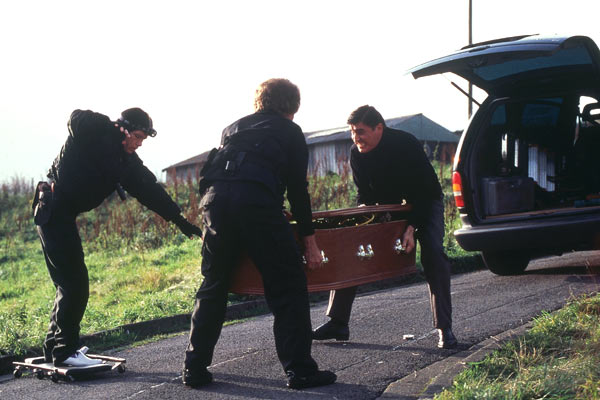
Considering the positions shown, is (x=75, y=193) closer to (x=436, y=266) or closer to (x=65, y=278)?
(x=65, y=278)

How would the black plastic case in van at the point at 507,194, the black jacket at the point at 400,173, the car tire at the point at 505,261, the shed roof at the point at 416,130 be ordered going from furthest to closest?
the shed roof at the point at 416,130 → the car tire at the point at 505,261 → the black plastic case in van at the point at 507,194 → the black jacket at the point at 400,173

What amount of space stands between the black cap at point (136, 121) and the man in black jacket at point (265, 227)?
810 millimetres

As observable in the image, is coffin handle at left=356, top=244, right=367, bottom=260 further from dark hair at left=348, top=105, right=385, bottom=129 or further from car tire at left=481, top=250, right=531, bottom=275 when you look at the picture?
car tire at left=481, top=250, right=531, bottom=275

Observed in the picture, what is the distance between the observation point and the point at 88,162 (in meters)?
5.11

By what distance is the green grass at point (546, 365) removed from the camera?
3604 millimetres

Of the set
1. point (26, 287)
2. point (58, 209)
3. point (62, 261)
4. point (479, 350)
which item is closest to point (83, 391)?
point (62, 261)

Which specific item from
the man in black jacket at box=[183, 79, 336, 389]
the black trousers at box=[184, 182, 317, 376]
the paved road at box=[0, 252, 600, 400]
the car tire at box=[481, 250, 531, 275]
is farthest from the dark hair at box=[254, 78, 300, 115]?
the car tire at box=[481, 250, 531, 275]

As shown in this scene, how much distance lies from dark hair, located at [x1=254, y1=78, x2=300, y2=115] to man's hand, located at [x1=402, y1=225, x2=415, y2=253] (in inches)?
50.0

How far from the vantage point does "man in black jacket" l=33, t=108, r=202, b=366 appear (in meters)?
5.07

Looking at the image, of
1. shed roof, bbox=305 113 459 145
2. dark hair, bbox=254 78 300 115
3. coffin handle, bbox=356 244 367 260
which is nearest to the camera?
dark hair, bbox=254 78 300 115

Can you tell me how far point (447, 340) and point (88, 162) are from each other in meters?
2.88

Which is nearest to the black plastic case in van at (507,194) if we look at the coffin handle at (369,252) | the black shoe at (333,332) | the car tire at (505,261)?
the car tire at (505,261)

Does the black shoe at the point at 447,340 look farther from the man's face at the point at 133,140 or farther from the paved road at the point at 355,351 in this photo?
the man's face at the point at 133,140

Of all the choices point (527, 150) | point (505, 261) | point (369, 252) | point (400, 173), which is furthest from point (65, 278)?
point (527, 150)
